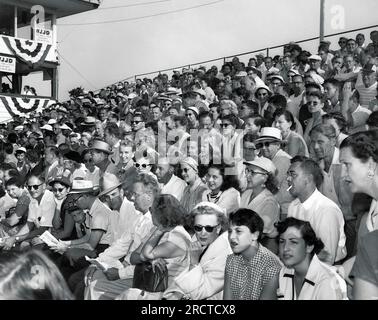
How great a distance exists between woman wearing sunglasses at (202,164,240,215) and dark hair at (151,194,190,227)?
0.95 m

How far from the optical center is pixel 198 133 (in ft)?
27.1

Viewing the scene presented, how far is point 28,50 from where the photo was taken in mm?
25688

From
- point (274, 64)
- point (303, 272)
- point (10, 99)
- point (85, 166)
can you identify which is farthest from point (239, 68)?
point (10, 99)

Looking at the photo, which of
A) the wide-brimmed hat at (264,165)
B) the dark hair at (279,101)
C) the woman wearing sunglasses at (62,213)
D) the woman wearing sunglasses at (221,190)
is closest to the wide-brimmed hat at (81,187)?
the woman wearing sunglasses at (62,213)

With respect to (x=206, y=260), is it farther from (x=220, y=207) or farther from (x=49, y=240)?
(x=49, y=240)

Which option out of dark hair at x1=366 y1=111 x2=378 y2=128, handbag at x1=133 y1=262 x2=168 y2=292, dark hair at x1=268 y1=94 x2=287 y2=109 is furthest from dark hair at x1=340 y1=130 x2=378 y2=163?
dark hair at x1=268 y1=94 x2=287 y2=109

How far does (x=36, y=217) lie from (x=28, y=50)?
20.5 meters

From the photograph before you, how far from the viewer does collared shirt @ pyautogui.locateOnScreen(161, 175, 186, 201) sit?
6.41 m

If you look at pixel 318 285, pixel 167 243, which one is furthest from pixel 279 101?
pixel 318 285

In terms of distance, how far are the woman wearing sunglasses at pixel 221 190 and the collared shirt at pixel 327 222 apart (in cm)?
118

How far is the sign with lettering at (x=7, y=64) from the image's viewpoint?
24.9 metres

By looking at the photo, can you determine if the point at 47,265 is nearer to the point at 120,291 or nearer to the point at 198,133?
the point at 120,291

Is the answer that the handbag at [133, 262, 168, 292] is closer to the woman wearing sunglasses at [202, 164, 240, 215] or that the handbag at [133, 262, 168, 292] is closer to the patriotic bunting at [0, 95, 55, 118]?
the woman wearing sunglasses at [202, 164, 240, 215]

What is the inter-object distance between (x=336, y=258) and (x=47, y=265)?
297cm
